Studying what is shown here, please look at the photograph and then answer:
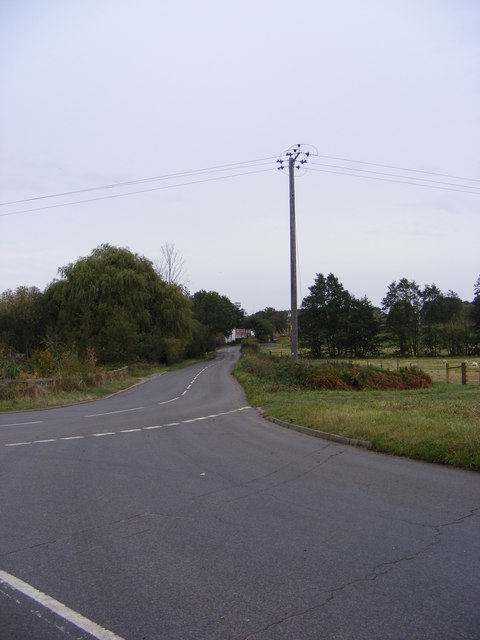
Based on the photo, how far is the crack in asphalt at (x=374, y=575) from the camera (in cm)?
346

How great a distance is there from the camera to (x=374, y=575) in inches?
165

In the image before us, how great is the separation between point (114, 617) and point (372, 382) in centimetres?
2040

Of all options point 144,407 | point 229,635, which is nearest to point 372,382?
point 144,407

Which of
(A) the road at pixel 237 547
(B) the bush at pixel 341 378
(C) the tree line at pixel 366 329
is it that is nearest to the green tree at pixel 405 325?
(C) the tree line at pixel 366 329

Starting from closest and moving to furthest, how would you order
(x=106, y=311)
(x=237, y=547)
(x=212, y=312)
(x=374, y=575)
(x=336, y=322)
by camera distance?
(x=374, y=575) → (x=237, y=547) → (x=106, y=311) → (x=336, y=322) → (x=212, y=312)

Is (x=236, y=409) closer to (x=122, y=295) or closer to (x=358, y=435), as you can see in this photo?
(x=358, y=435)

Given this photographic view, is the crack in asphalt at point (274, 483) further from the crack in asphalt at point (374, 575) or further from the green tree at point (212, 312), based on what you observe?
the green tree at point (212, 312)

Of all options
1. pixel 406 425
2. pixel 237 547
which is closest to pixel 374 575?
pixel 237 547

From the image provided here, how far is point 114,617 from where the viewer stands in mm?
3561

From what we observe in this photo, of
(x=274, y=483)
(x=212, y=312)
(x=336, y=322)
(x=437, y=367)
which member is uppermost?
(x=212, y=312)

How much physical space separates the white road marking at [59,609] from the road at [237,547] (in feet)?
0.05

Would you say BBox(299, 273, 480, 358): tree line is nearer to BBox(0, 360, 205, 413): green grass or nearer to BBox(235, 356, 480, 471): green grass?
BBox(0, 360, 205, 413): green grass

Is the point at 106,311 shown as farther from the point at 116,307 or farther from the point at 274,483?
the point at 274,483

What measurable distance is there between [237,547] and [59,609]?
168 cm
